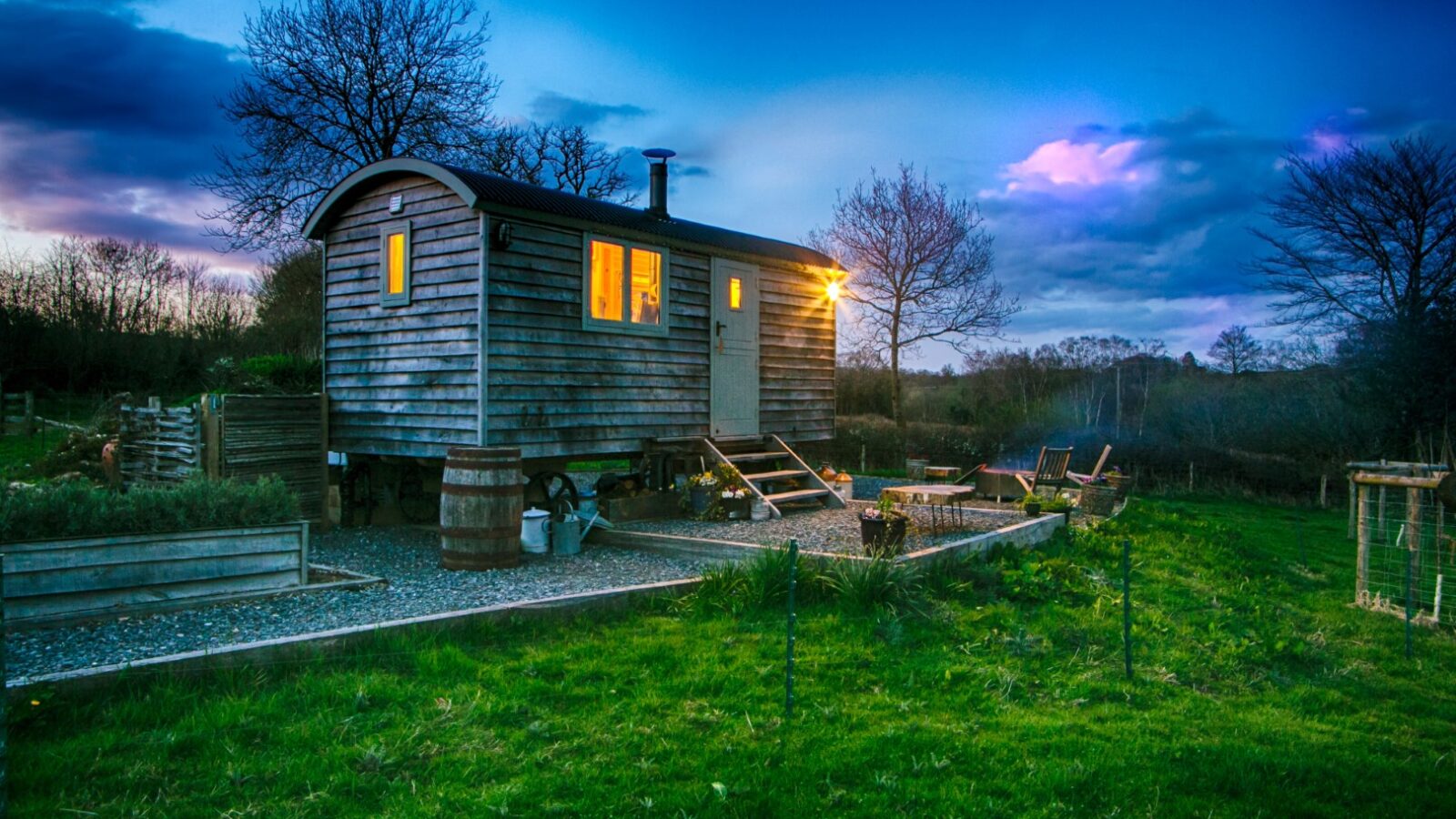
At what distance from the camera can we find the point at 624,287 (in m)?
9.95

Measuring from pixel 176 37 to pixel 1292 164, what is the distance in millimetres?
22307

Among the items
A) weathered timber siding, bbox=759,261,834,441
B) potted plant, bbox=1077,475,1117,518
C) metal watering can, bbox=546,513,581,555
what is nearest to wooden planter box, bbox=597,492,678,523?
metal watering can, bbox=546,513,581,555

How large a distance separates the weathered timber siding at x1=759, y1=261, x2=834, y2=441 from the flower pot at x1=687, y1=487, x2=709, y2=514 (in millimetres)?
2330

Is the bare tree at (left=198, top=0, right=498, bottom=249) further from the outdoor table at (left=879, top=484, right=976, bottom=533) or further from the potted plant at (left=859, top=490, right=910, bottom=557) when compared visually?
the potted plant at (left=859, top=490, right=910, bottom=557)

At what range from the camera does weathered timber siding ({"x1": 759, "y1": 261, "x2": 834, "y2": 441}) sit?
12.0 meters

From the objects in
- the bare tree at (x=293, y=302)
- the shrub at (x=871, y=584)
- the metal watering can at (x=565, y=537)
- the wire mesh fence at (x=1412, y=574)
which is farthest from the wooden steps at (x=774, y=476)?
the bare tree at (x=293, y=302)

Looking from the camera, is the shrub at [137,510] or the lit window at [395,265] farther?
the lit window at [395,265]

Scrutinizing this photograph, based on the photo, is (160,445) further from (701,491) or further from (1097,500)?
(1097,500)

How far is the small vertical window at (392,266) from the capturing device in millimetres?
9361

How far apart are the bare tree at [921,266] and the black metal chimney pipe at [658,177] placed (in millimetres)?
10700

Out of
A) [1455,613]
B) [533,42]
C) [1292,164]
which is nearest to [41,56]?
[533,42]

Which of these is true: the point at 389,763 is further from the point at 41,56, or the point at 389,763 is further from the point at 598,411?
the point at 41,56

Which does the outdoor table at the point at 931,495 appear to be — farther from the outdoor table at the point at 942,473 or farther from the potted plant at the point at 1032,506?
the outdoor table at the point at 942,473

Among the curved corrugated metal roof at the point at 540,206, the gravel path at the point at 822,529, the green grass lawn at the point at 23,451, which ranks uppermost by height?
the curved corrugated metal roof at the point at 540,206
